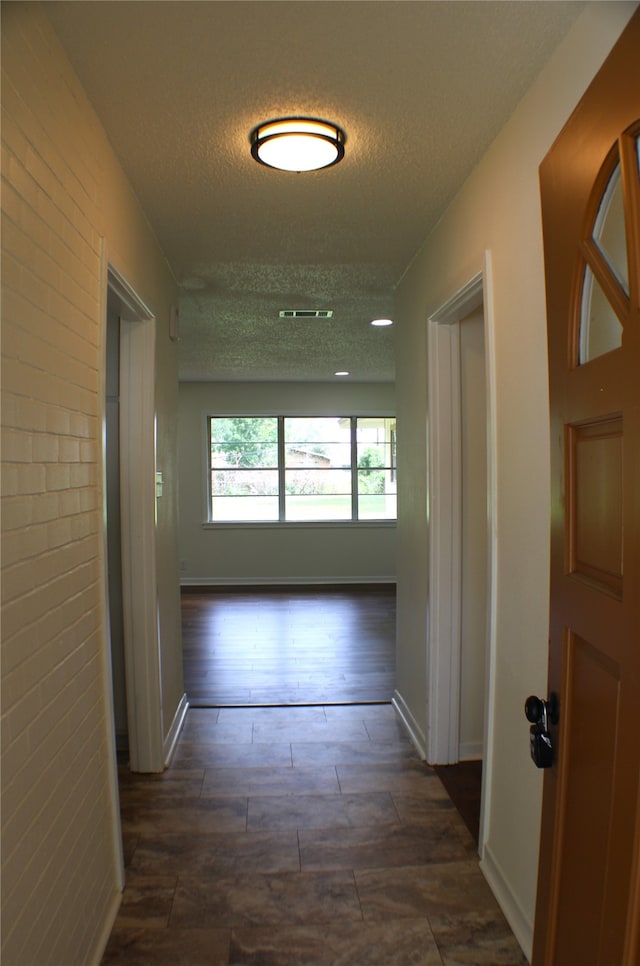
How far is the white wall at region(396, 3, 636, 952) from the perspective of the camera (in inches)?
65.9

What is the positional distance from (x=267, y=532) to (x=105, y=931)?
6106 millimetres

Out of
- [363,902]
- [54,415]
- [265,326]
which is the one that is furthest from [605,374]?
[265,326]

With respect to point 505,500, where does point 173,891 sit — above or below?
below

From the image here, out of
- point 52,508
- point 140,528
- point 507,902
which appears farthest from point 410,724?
point 52,508

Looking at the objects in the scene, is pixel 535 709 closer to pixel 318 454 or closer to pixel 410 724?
pixel 410 724

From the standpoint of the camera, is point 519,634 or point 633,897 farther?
point 519,634

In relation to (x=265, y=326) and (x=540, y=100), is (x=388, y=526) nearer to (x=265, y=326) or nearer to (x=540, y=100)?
(x=265, y=326)

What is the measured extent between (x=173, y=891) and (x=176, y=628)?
62.8 inches

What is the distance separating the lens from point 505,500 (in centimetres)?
208

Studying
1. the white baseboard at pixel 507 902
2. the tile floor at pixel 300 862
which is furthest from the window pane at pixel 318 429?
the white baseboard at pixel 507 902

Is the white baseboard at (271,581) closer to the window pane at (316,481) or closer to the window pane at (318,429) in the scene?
the window pane at (316,481)

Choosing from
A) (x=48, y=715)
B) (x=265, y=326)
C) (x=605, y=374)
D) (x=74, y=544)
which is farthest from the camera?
(x=265, y=326)

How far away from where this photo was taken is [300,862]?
2.34 m

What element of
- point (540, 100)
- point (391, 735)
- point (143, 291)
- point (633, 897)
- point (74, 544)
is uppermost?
point (540, 100)
